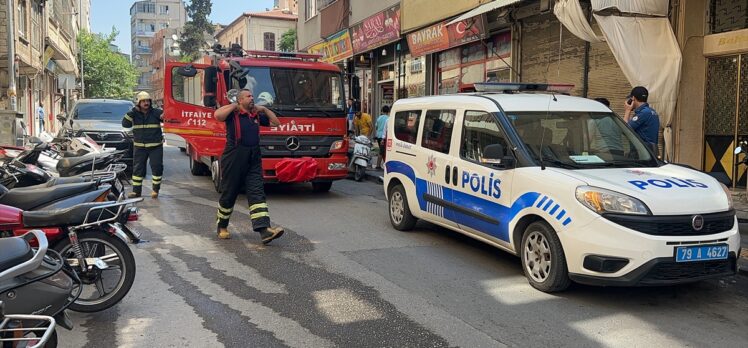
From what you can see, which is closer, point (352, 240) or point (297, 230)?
point (352, 240)

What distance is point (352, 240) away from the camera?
7.56 metres

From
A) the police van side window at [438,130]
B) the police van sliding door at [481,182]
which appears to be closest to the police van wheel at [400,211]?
the police van side window at [438,130]

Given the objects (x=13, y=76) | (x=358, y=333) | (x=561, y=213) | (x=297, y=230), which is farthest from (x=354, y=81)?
(x=13, y=76)

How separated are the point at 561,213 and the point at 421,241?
2.57 m

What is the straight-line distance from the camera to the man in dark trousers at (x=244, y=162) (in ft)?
23.7

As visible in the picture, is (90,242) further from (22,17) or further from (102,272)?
(22,17)

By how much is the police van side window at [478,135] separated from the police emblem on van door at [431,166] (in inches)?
21.7

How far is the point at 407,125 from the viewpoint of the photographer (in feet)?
26.4

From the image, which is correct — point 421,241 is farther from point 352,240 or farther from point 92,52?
point 92,52

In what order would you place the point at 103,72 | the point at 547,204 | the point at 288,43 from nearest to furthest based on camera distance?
the point at 547,204
the point at 288,43
the point at 103,72

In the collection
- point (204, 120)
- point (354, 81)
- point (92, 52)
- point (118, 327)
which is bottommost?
point (118, 327)

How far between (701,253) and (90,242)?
4.66m

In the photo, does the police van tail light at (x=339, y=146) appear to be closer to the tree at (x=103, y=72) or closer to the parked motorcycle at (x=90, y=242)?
the parked motorcycle at (x=90, y=242)

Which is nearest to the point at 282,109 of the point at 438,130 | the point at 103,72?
the point at 438,130
